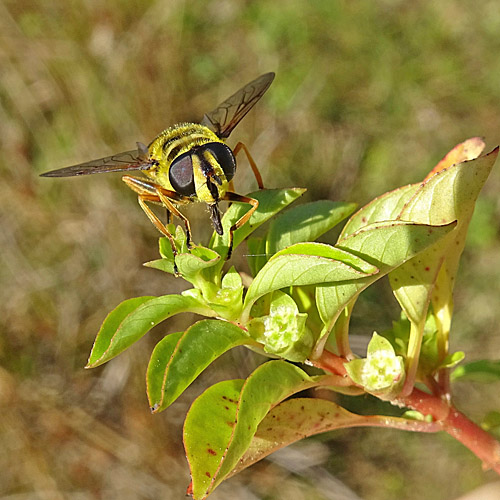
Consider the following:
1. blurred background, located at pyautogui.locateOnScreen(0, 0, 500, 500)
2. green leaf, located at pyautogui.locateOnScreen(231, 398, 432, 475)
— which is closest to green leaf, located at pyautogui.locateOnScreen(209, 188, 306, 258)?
green leaf, located at pyautogui.locateOnScreen(231, 398, 432, 475)

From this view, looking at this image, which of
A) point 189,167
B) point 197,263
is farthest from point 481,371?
point 189,167

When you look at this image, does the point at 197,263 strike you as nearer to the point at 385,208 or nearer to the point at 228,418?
the point at 228,418

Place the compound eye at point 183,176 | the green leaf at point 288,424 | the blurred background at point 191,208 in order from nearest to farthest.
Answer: the green leaf at point 288,424 → the compound eye at point 183,176 → the blurred background at point 191,208

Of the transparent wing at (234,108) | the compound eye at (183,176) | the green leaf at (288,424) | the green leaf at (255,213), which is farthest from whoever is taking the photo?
the transparent wing at (234,108)

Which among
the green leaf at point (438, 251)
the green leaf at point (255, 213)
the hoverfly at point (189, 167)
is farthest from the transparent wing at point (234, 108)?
the green leaf at point (438, 251)

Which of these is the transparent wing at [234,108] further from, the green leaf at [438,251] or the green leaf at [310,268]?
the green leaf at [310,268]

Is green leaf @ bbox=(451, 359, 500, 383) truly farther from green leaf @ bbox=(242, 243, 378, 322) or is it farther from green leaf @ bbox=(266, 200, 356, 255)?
green leaf @ bbox=(242, 243, 378, 322)
